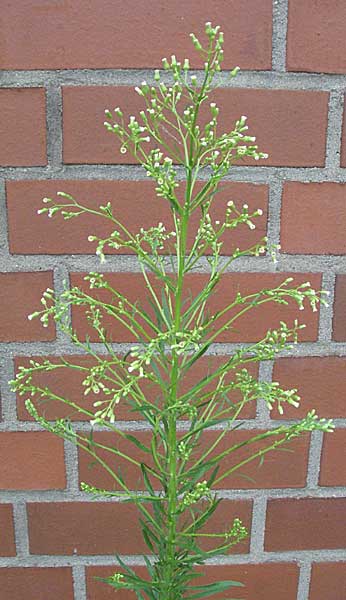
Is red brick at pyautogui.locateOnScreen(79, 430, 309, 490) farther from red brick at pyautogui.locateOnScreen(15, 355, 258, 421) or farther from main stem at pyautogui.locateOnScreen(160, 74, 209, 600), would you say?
main stem at pyautogui.locateOnScreen(160, 74, 209, 600)

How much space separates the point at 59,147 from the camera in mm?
754

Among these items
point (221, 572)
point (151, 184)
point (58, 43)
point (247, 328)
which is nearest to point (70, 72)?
point (58, 43)

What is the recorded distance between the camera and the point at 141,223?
0.77 meters

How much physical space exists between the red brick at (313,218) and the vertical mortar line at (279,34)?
138 mm

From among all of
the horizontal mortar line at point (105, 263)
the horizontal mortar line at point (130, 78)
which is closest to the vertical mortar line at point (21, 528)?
the horizontal mortar line at point (105, 263)

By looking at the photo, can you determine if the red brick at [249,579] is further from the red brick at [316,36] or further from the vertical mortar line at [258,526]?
the red brick at [316,36]

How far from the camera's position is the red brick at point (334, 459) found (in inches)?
34.0

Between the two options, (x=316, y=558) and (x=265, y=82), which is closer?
(x=265, y=82)

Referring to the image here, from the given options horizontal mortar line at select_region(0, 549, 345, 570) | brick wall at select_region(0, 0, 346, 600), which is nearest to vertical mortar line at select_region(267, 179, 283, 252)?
brick wall at select_region(0, 0, 346, 600)

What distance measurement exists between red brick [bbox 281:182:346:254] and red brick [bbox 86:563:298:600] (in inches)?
17.8

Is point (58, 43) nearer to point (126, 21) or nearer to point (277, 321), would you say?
point (126, 21)

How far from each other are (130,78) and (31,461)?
1.64ft

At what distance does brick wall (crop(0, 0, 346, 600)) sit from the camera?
2.39ft

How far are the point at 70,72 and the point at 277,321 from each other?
15.3 inches
